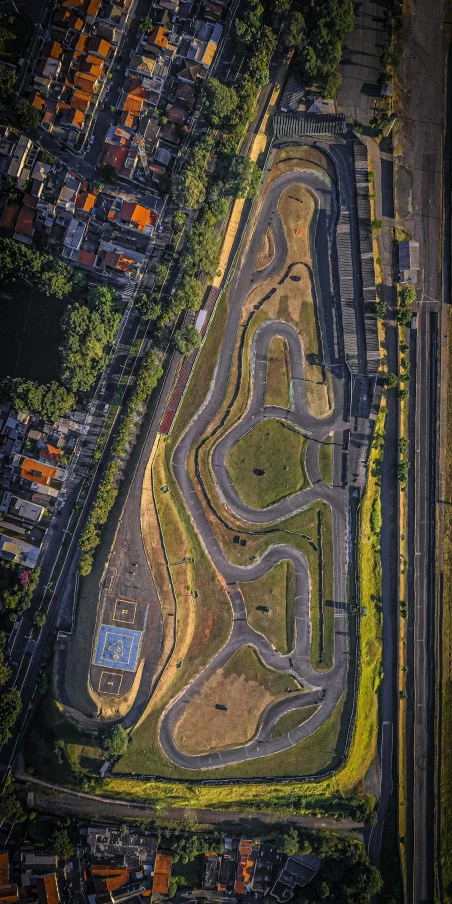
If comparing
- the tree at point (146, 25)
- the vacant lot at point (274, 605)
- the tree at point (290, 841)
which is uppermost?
the tree at point (146, 25)

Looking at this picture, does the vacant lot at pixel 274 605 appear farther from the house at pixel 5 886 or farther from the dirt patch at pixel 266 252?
the house at pixel 5 886

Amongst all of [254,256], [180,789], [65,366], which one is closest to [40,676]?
[180,789]

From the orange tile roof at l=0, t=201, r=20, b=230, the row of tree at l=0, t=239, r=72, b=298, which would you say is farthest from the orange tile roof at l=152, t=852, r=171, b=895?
the orange tile roof at l=0, t=201, r=20, b=230

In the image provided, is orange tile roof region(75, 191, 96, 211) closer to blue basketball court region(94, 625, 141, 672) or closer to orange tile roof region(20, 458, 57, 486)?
orange tile roof region(20, 458, 57, 486)

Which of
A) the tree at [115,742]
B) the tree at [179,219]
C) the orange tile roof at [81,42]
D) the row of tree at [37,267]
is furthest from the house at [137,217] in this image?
the tree at [115,742]

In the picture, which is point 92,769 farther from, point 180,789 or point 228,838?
point 228,838

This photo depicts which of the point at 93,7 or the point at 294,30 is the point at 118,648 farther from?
the point at 93,7
